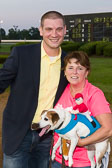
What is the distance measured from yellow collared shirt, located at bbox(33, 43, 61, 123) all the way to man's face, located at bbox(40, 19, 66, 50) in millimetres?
126

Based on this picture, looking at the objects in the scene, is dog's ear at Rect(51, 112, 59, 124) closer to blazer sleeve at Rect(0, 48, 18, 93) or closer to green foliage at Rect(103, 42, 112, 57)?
blazer sleeve at Rect(0, 48, 18, 93)

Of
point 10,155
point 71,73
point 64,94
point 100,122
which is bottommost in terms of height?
point 10,155

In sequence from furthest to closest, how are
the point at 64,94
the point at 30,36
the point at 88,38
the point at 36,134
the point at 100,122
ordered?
the point at 30,36
the point at 88,38
the point at 36,134
the point at 64,94
the point at 100,122

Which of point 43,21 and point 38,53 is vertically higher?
point 43,21

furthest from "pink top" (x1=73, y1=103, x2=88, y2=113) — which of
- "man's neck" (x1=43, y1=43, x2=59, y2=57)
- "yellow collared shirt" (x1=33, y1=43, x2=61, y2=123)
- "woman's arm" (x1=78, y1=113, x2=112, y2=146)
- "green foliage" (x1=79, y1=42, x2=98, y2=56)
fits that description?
"green foliage" (x1=79, y1=42, x2=98, y2=56)

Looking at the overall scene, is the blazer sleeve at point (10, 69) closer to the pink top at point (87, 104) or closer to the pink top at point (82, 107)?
the pink top at point (87, 104)

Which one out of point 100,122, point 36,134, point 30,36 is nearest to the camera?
point 100,122

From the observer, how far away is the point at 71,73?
8.84ft

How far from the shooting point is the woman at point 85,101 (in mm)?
2562

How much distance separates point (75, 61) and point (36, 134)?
0.99 meters

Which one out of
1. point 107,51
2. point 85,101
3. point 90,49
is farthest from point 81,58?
point 90,49

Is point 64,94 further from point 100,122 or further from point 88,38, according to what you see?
point 88,38

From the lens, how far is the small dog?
7.93 ft

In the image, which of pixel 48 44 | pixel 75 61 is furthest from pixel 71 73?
pixel 48 44
